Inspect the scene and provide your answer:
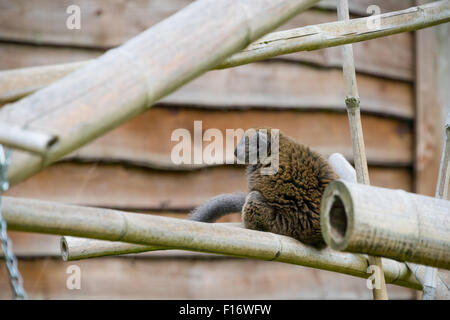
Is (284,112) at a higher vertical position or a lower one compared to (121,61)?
higher

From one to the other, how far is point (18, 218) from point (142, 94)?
372 millimetres

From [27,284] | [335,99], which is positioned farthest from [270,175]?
[27,284]

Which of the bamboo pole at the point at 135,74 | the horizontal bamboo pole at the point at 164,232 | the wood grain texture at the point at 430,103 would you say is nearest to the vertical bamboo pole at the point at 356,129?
the horizontal bamboo pole at the point at 164,232

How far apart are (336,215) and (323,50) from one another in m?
2.38

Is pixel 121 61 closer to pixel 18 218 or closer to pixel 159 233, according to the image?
pixel 18 218

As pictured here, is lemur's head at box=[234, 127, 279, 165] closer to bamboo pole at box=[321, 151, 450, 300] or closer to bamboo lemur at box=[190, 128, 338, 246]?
bamboo lemur at box=[190, 128, 338, 246]

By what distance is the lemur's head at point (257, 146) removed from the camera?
8.45ft

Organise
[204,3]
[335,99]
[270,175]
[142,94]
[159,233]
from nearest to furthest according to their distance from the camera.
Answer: [142,94]
[204,3]
[159,233]
[270,175]
[335,99]

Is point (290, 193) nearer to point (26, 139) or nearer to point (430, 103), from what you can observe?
point (26, 139)

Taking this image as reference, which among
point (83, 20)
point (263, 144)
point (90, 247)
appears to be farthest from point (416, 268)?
point (83, 20)

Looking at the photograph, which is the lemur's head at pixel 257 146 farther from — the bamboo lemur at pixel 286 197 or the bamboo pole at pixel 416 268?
the bamboo pole at pixel 416 268

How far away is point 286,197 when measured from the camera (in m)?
Result: 2.36

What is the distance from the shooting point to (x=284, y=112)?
3.44 metres

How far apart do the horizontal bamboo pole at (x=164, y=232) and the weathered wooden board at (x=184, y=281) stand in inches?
51.7
